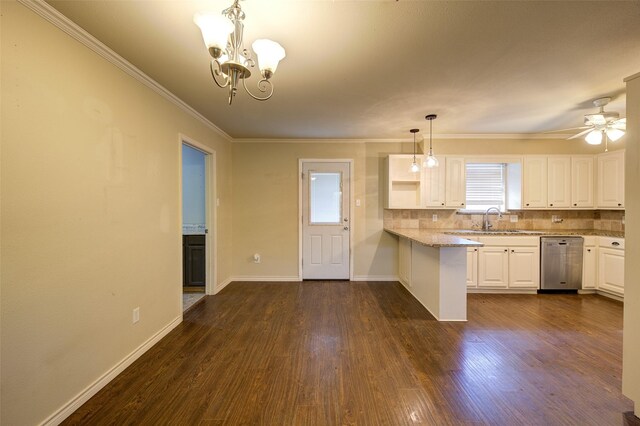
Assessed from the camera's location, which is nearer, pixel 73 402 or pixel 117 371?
pixel 73 402

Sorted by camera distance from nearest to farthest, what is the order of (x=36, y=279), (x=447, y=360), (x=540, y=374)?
(x=36, y=279) → (x=540, y=374) → (x=447, y=360)

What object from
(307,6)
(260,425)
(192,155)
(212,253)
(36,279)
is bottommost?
(260,425)

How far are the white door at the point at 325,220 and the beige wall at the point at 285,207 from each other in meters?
0.16

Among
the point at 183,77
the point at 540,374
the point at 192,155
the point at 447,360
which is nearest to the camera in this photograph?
the point at 540,374

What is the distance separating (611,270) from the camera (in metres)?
3.54

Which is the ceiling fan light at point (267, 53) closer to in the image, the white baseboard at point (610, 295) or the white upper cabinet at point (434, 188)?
the white upper cabinet at point (434, 188)

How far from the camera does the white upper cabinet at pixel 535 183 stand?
13.3 feet

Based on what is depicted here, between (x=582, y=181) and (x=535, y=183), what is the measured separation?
69 cm

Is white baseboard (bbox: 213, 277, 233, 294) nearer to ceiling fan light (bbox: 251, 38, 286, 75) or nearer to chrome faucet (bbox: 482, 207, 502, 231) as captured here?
ceiling fan light (bbox: 251, 38, 286, 75)

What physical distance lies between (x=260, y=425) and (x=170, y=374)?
0.93m

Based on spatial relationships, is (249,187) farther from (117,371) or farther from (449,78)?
(449,78)

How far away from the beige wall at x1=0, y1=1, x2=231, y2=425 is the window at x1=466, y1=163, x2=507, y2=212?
4554mm

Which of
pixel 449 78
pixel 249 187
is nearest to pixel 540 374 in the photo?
pixel 449 78

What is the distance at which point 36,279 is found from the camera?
144cm
